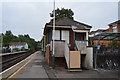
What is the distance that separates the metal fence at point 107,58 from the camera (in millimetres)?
14633

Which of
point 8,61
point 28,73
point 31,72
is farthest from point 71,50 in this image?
point 8,61

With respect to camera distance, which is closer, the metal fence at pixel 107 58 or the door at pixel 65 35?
the metal fence at pixel 107 58

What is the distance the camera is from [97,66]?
1462 cm

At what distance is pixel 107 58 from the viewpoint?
1501 cm

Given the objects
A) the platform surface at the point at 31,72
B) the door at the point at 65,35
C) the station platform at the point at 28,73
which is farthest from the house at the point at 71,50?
the station platform at the point at 28,73

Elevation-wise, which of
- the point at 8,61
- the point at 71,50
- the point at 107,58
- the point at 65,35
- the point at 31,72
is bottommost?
the point at 8,61

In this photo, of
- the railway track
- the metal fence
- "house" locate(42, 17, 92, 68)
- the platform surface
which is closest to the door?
"house" locate(42, 17, 92, 68)

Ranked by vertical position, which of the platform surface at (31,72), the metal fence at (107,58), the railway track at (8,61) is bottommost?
the railway track at (8,61)

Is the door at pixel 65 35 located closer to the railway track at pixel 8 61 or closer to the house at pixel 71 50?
the house at pixel 71 50

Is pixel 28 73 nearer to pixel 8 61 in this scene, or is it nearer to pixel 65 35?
pixel 65 35

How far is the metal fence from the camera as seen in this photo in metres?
14.6

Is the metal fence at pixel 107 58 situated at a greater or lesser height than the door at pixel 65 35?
lesser

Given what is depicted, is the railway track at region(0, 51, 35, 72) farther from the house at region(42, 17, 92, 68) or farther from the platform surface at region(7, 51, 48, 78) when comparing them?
the house at region(42, 17, 92, 68)

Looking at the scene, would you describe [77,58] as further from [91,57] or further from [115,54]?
[115,54]
